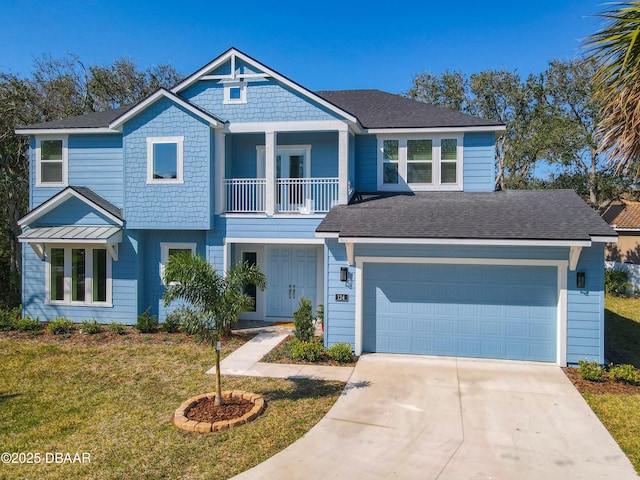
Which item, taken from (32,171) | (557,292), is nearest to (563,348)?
(557,292)

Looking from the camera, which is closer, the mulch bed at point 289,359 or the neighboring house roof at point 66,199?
the mulch bed at point 289,359

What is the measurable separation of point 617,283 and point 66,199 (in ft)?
72.3

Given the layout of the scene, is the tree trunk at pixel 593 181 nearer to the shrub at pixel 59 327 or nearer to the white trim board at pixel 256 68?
the white trim board at pixel 256 68

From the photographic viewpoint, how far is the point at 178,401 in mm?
7457

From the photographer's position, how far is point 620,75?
19.1 feet

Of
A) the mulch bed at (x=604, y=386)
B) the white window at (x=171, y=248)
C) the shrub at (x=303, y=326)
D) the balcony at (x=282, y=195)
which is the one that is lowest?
the mulch bed at (x=604, y=386)

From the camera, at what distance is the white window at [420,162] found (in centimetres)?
1322

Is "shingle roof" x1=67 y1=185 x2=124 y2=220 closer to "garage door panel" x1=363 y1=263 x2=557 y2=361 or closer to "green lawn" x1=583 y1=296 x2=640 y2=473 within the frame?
"garage door panel" x1=363 y1=263 x2=557 y2=361

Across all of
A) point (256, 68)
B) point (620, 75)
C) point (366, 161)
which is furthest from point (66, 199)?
point (620, 75)

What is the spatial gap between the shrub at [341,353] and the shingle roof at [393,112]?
282 inches

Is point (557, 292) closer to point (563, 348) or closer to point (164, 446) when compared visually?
point (563, 348)

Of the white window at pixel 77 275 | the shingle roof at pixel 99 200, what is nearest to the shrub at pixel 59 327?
the white window at pixel 77 275

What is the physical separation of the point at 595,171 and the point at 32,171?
30.6m

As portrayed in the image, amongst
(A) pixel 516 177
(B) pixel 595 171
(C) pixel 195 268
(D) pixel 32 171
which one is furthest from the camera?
(A) pixel 516 177
